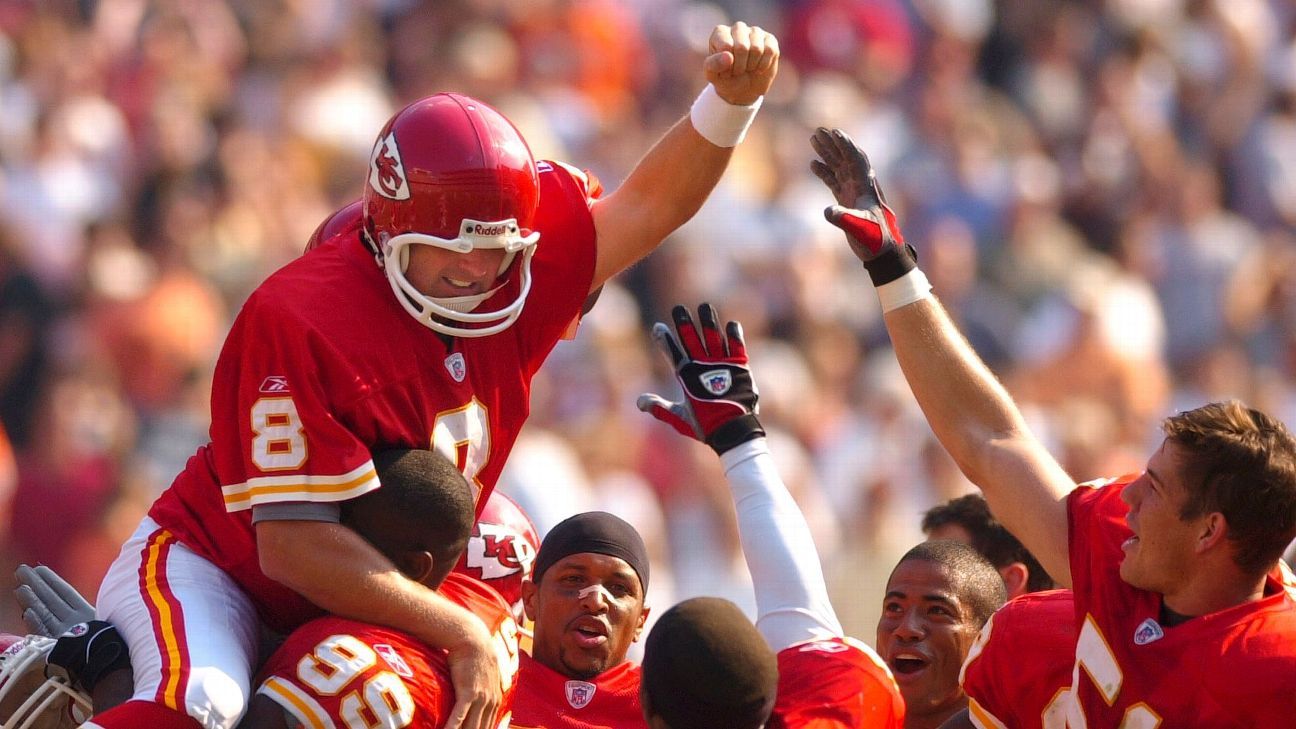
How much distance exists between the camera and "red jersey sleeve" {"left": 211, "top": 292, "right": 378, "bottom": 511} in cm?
388

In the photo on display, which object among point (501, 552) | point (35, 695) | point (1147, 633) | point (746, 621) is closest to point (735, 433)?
point (501, 552)

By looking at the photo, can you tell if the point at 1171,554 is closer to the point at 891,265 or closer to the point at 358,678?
the point at 891,265

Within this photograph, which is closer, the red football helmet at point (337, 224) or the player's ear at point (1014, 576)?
→ the red football helmet at point (337, 224)

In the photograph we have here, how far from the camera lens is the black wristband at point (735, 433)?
4.40 m

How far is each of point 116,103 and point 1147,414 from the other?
18.4 ft

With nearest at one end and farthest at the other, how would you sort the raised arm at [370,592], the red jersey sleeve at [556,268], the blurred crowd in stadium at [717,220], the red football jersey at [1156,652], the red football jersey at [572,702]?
1. the red football jersey at [1156,652]
2. the raised arm at [370,592]
3. the red jersey sleeve at [556,268]
4. the red football jersey at [572,702]
5. the blurred crowd in stadium at [717,220]

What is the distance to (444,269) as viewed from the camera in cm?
407

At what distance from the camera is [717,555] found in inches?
357

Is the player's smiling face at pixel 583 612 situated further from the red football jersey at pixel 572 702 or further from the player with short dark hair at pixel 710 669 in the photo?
the player with short dark hair at pixel 710 669

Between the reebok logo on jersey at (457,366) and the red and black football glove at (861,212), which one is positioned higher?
the red and black football glove at (861,212)

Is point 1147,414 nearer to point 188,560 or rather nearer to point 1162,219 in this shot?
point 1162,219

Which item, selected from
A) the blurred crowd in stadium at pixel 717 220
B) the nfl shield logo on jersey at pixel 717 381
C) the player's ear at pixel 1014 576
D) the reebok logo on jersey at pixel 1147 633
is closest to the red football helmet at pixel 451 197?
the nfl shield logo on jersey at pixel 717 381

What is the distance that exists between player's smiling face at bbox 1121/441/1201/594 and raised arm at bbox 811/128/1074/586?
262mm

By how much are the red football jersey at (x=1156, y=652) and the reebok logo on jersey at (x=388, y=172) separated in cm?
159
